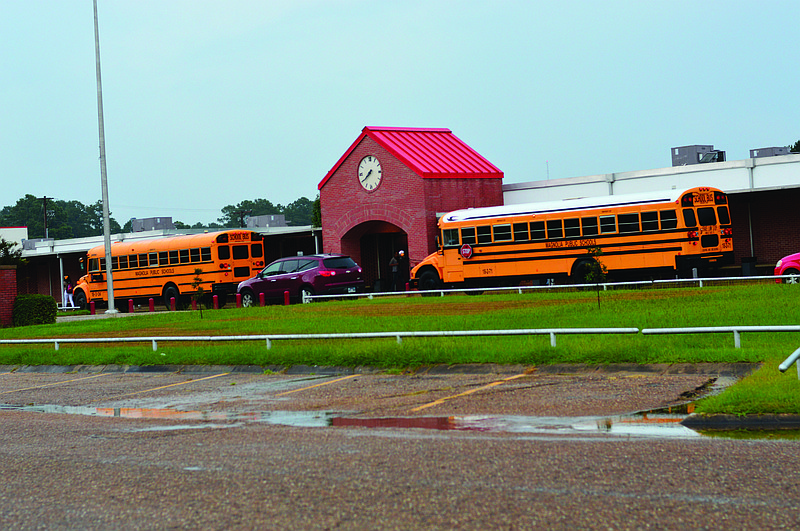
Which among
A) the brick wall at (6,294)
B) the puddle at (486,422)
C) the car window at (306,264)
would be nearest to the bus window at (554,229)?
the car window at (306,264)

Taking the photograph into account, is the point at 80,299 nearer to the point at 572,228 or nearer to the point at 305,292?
the point at 305,292

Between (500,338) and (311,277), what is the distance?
17.7 metres

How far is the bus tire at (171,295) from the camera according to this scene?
39.0 meters

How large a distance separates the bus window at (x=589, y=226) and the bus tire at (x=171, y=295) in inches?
698

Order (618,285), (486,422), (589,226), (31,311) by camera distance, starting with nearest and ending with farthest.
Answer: (486,422) → (618,285) → (589,226) → (31,311)

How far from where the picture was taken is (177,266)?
3853 cm

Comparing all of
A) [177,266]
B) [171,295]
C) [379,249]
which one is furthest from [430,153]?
[171,295]

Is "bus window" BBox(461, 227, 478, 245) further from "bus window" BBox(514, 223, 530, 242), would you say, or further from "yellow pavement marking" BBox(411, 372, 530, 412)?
"yellow pavement marking" BBox(411, 372, 530, 412)

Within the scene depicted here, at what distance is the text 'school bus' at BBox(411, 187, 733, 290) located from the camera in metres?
28.3

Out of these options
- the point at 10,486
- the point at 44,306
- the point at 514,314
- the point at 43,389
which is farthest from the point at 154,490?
the point at 44,306

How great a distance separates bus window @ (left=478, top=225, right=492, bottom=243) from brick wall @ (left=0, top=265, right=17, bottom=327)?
1643 centimetres

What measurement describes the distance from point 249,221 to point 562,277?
36.8 m

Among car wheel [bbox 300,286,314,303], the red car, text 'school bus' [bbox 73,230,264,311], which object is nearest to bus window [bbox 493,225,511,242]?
car wheel [bbox 300,286,314,303]

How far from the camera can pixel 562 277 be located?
30.7 metres
